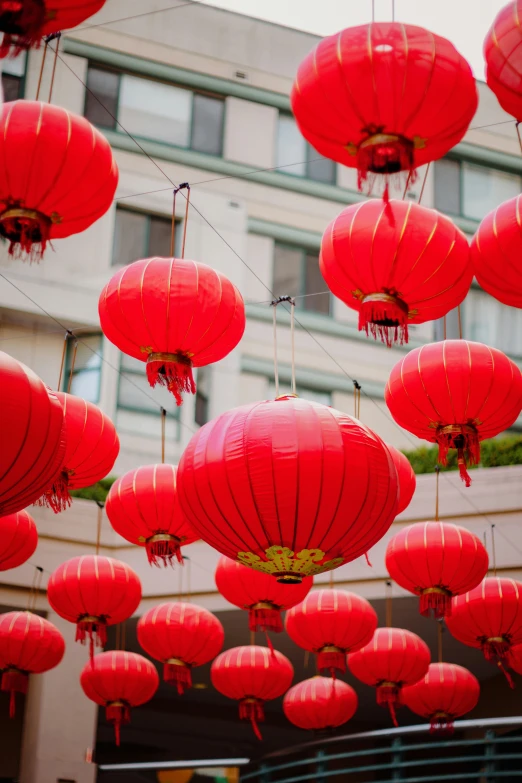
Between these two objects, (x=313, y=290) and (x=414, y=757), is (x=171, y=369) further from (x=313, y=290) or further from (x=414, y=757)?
(x=414, y=757)

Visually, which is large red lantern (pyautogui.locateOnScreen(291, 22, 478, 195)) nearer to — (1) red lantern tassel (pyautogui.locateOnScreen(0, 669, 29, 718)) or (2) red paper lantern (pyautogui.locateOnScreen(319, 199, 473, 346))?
(2) red paper lantern (pyautogui.locateOnScreen(319, 199, 473, 346))

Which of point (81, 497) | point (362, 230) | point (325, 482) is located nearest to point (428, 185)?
point (81, 497)

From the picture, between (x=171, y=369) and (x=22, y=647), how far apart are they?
3.76 meters

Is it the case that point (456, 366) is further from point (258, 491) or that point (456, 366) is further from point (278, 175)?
point (278, 175)

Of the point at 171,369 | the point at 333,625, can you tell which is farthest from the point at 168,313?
the point at 333,625

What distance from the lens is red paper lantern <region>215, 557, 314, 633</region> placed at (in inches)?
278

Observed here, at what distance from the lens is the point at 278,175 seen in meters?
14.1

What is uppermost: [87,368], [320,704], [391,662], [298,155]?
[298,155]

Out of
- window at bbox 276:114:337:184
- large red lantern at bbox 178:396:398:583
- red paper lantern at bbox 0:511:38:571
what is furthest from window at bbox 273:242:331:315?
large red lantern at bbox 178:396:398:583

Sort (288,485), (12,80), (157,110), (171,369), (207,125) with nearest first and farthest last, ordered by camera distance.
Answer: (288,485) < (171,369) < (12,80) < (157,110) < (207,125)

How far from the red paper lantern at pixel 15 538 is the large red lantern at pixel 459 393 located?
2.66 metres

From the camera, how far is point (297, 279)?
14156mm

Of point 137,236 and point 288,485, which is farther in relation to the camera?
point 137,236

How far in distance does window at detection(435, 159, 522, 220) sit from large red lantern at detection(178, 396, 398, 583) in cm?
1114
